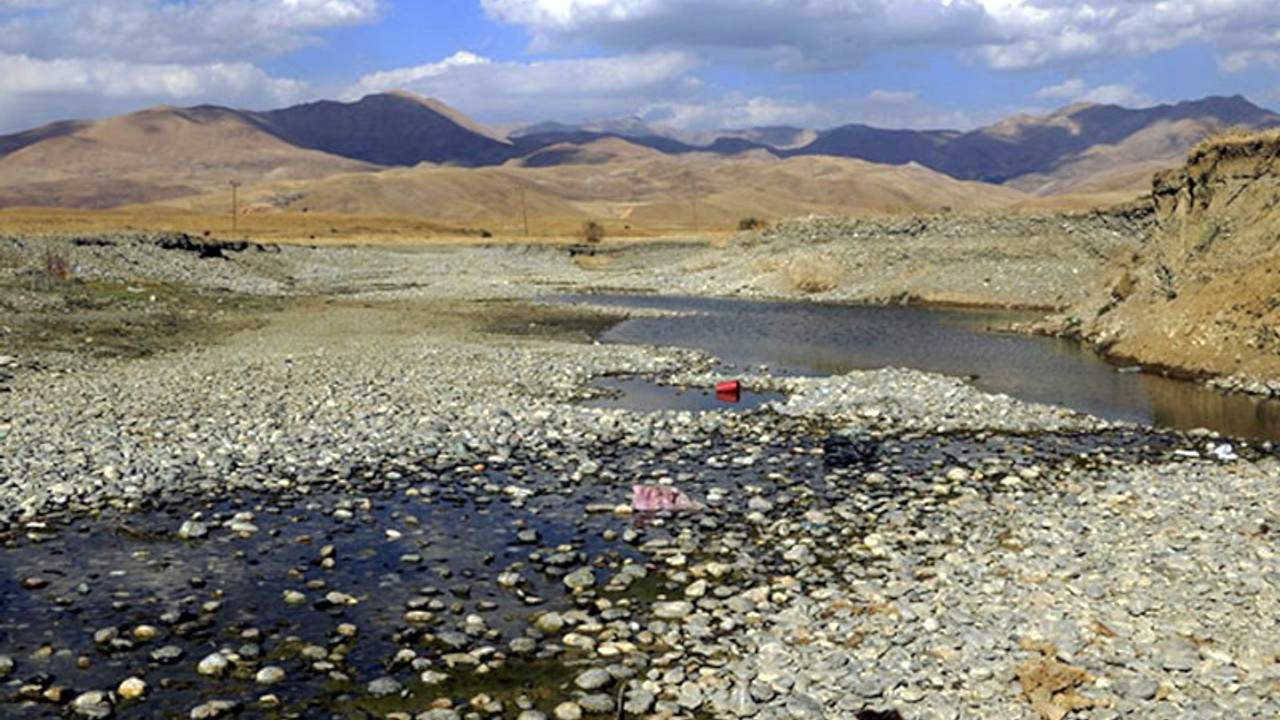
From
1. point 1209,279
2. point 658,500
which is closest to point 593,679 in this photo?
point 658,500

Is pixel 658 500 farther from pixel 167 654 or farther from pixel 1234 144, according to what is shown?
pixel 1234 144

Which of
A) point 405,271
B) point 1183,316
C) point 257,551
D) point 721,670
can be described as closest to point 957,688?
point 721,670

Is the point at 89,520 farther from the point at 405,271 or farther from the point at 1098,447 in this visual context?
the point at 405,271

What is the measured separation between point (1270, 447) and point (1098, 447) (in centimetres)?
324

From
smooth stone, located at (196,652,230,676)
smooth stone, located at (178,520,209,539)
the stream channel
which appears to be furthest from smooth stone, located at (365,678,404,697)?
smooth stone, located at (178,520,209,539)

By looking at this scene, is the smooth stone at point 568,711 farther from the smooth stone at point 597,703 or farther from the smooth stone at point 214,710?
the smooth stone at point 214,710

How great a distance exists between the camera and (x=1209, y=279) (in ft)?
101

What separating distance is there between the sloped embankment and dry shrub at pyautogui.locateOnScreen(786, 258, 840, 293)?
19.0 metres

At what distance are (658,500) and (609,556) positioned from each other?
2.09 metres

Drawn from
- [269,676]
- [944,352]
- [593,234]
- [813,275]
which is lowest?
[944,352]

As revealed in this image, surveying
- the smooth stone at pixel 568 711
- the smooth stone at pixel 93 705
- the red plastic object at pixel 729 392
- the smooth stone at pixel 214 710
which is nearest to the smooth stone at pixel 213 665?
the smooth stone at pixel 214 710

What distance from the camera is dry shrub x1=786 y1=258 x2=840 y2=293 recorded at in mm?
57031

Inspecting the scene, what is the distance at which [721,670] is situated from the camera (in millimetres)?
9328

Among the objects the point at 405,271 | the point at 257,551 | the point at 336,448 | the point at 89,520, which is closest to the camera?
the point at 257,551
